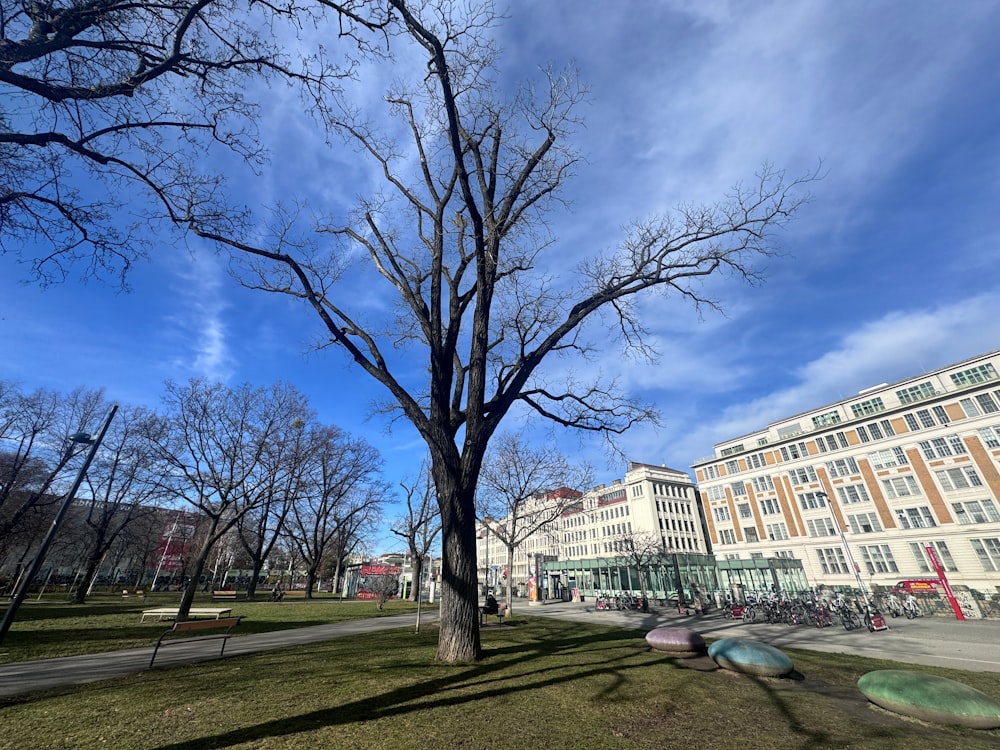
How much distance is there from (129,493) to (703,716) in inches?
1555

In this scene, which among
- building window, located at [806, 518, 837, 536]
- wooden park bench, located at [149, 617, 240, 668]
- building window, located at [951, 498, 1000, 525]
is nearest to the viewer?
wooden park bench, located at [149, 617, 240, 668]

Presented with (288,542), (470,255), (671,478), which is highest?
(671,478)

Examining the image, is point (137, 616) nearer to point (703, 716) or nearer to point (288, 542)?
point (703, 716)

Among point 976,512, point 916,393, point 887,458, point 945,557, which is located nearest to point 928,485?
point 976,512

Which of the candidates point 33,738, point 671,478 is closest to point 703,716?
point 33,738

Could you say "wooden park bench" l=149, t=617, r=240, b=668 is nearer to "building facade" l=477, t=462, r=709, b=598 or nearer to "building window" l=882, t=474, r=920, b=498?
"building facade" l=477, t=462, r=709, b=598

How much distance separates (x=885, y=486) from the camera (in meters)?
41.0

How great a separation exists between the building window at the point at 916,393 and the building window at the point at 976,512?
32.6 ft

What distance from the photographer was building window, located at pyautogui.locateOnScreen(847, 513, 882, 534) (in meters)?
41.2

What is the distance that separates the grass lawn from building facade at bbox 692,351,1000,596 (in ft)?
113

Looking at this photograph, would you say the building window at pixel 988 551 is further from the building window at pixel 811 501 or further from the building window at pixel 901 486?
the building window at pixel 811 501

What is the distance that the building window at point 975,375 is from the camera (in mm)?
36500

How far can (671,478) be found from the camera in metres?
74.2

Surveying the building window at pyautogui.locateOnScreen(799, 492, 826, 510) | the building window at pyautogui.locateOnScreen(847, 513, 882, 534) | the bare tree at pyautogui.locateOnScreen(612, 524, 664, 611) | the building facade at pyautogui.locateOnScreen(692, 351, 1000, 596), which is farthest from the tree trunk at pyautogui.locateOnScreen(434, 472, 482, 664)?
the building window at pyautogui.locateOnScreen(799, 492, 826, 510)
